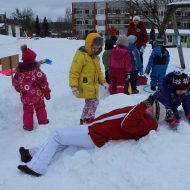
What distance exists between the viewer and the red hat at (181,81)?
4.22m

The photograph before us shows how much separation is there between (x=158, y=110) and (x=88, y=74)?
60.0 inches

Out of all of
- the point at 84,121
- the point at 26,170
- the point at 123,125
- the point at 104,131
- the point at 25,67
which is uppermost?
the point at 25,67

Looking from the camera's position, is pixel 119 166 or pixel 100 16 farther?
pixel 100 16

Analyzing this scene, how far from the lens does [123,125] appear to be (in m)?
3.71

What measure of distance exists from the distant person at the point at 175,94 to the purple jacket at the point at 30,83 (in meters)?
1.95

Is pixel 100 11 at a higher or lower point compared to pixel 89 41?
higher

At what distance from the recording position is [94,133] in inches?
154

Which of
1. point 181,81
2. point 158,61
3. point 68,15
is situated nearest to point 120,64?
point 158,61

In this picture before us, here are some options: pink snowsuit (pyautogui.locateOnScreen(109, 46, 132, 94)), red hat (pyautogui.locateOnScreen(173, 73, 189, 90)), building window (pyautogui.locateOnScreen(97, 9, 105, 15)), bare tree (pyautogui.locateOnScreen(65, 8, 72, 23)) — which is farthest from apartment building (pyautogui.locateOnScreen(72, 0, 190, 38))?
red hat (pyautogui.locateOnScreen(173, 73, 189, 90))

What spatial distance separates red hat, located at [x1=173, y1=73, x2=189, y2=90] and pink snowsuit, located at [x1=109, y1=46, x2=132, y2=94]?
274 cm

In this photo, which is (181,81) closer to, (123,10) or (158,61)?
(158,61)

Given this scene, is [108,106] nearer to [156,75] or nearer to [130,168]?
[130,168]

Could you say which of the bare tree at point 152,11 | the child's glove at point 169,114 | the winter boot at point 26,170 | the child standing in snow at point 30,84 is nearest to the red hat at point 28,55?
the child standing in snow at point 30,84

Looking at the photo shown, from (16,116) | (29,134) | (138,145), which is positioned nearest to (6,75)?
(16,116)
